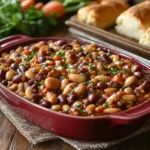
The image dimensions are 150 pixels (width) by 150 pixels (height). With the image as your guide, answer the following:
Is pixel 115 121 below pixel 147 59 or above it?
above

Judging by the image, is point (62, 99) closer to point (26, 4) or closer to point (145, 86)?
point (145, 86)

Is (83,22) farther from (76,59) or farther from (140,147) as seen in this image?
(140,147)

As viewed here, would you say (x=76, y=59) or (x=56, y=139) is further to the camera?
(x=76, y=59)

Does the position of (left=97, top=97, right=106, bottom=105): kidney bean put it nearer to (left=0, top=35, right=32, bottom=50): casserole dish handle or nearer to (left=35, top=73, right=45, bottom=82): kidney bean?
(left=35, top=73, right=45, bottom=82): kidney bean

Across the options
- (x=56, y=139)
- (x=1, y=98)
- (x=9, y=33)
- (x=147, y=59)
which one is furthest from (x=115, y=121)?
(x=9, y=33)

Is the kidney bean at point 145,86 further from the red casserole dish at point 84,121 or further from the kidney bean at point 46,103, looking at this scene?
the kidney bean at point 46,103

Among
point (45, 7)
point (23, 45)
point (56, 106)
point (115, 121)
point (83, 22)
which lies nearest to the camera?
point (115, 121)
